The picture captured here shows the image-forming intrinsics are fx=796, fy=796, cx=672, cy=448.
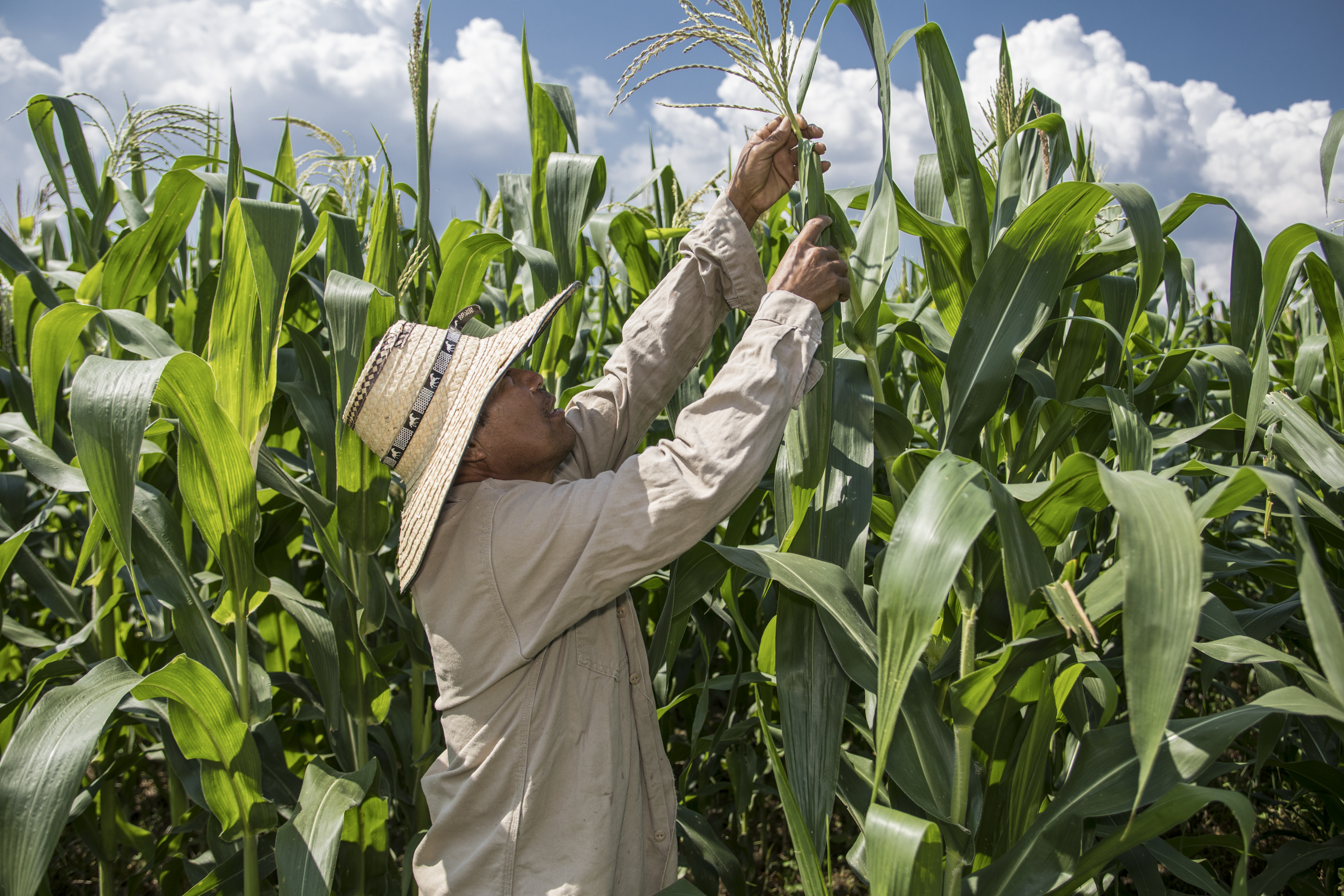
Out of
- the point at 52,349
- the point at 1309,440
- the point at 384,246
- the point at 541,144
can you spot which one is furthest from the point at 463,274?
the point at 1309,440

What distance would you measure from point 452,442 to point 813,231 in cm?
65

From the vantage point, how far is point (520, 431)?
1349 millimetres

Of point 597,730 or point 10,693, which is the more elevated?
point 597,730

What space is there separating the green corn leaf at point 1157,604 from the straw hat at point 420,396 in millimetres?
895

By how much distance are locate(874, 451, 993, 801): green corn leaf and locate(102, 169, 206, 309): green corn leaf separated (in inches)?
69.4

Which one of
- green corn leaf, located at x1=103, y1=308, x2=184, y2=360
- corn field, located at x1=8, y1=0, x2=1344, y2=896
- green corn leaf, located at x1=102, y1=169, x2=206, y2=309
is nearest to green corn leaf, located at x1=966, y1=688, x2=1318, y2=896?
corn field, located at x1=8, y1=0, x2=1344, y2=896

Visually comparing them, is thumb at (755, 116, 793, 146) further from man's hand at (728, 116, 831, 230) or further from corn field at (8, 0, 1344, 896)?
corn field at (8, 0, 1344, 896)

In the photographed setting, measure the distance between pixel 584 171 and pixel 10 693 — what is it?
2177 millimetres

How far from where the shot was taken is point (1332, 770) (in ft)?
4.92

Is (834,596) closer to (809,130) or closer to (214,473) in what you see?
(809,130)

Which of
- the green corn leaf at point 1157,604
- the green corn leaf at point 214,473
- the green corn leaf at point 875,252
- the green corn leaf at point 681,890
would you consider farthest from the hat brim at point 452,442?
the green corn leaf at point 1157,604

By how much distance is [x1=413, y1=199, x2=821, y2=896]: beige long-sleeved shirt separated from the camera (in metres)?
1.12

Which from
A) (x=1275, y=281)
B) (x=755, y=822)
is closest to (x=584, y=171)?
(x=1275, y=281)

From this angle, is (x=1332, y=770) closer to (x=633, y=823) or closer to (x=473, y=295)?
(x=633, y=823)
